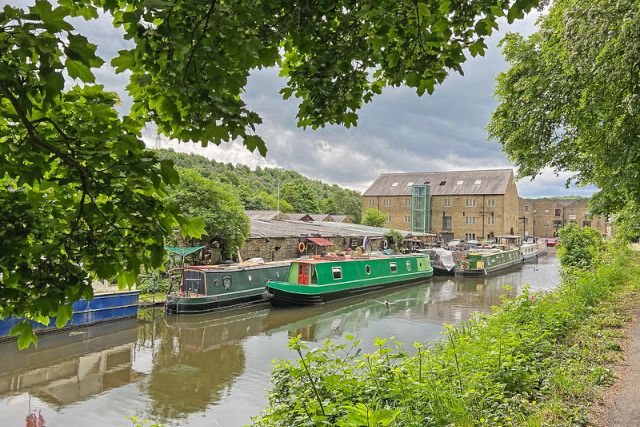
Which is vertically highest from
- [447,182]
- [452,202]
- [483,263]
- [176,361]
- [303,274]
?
[447,182]

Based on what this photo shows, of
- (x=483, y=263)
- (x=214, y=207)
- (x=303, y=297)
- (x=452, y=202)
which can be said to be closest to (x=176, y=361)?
(x=303, y=297)

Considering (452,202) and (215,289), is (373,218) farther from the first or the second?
(215,289)

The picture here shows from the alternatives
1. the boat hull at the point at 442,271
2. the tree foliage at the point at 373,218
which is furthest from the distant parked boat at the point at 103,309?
the tree foliage at the point at 373,218

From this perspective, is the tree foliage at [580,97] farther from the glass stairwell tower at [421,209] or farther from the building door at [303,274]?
the glass stairwell tower at [421,209]

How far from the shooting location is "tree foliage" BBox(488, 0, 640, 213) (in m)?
7.07

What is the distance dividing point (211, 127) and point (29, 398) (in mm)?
9132

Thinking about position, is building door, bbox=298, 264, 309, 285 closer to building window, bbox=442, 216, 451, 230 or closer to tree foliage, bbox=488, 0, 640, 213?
tree foliage, bbox=488, 0, 640, 213

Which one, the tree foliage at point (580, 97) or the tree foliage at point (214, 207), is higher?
the tree foliage at point (580, 97)

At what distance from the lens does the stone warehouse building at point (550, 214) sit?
65.8 meters

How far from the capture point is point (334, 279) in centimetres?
1877

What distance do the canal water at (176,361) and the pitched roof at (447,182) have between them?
31182 millimetres

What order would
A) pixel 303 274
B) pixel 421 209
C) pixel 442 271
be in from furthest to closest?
pixel 421 209 → pixel 442 271 → pixel 303 274

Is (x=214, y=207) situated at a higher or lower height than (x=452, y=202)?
lower

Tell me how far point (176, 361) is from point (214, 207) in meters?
8.49
